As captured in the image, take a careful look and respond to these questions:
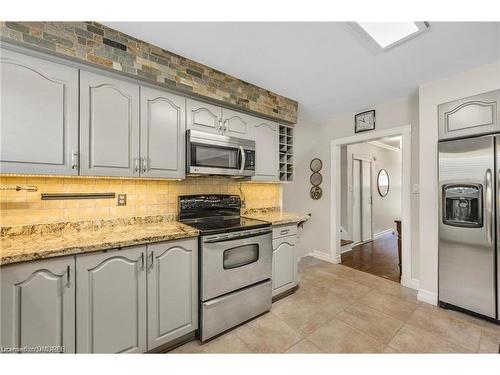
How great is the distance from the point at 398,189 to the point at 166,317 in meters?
6.80

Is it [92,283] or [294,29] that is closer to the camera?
[92,283]

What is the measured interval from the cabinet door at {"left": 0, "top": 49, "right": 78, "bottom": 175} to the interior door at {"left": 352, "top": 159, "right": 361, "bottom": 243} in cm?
467

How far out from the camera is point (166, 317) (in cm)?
161

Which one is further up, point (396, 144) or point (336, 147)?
point (396, 144)

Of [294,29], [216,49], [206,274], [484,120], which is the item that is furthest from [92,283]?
[484,120]

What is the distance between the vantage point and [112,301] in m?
1.39

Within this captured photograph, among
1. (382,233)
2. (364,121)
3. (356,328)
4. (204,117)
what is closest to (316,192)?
(364,121)

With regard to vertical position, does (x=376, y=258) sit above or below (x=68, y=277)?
below

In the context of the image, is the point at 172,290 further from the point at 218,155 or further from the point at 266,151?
the point at 266,151

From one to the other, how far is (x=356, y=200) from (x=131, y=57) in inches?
184

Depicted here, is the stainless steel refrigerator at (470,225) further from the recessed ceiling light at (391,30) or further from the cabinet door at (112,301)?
the cabinet door at (112,301)


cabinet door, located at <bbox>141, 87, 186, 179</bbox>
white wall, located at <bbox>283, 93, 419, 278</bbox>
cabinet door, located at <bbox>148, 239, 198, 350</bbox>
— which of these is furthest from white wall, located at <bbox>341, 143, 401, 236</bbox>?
cabinet door, located at <bbox>148, 239, 198, 350</bbox>

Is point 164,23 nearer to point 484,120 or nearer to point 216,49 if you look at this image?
point 216,49

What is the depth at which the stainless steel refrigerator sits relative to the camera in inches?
76.8
